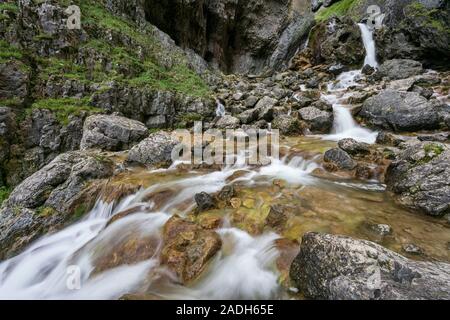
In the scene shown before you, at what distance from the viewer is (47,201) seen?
20.1 feet

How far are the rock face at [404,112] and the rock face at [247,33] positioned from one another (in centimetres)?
1916

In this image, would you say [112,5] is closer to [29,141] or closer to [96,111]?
[96,111]

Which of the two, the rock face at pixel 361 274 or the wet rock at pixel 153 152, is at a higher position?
the wet rock at pixel 153 152

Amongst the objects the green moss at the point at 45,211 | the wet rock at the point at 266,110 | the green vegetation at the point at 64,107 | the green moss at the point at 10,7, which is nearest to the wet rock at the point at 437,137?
the wet rock at the point at 266,110

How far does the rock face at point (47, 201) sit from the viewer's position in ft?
18.2

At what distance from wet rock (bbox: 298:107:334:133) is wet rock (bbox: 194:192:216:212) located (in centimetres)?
711

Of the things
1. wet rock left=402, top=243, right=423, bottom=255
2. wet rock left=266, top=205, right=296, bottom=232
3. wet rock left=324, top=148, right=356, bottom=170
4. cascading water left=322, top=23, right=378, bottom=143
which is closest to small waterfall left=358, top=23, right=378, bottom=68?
cascading water left=322, top=23, right=378, bottom=143

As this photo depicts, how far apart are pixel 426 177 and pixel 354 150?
2.50m

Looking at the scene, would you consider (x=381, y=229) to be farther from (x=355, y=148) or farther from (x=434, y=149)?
(x=355, y=148)

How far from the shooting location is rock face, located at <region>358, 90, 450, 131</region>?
29.9 feet

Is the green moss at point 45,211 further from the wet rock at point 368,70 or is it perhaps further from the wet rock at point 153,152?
the wet rock at point 368,70

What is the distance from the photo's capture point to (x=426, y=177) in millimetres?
5234

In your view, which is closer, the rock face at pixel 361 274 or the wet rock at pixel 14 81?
the rock face at pixel 361 274
